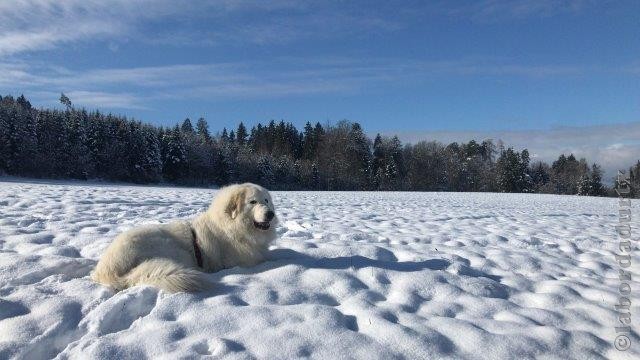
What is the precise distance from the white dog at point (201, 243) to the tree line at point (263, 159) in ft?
112

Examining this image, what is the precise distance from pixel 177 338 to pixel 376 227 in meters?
6.35

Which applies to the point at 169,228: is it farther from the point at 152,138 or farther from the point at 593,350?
the point at 152,138

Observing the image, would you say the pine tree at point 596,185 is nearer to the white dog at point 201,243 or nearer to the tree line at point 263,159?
the tree line at point 263,159

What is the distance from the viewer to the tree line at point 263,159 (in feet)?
147

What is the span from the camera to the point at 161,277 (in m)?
4.12

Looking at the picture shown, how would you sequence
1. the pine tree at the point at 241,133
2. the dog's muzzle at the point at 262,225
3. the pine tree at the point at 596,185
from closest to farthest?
the dog's muzzle at the point at 262,225
the pine tree at the point at 596,185
the pine tree at the point at 241,133

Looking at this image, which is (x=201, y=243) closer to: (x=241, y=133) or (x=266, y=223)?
(x=266, y=223)

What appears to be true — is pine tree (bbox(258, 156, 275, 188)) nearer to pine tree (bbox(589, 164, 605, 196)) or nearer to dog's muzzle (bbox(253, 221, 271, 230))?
pine tree (bbox(589, 164, 605, 196))

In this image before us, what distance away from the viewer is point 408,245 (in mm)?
7168

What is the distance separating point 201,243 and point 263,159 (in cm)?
5505

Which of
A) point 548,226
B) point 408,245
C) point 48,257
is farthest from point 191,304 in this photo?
point 548,226

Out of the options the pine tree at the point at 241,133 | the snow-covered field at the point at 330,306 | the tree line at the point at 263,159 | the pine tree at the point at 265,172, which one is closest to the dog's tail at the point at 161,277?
the snow-covered field at the point at 330,306

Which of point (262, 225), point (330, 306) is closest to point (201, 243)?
point (262, 225)

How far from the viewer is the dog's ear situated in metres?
5.41
